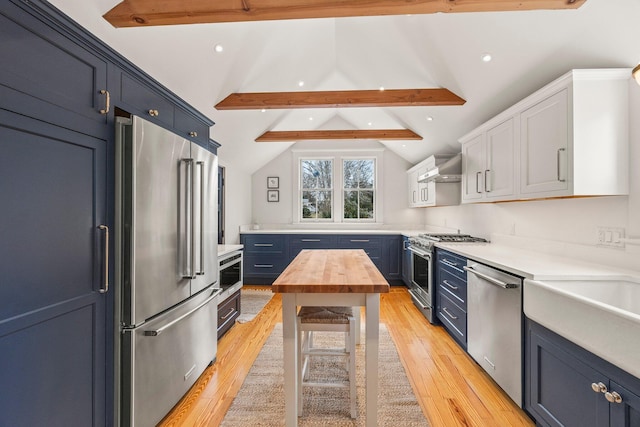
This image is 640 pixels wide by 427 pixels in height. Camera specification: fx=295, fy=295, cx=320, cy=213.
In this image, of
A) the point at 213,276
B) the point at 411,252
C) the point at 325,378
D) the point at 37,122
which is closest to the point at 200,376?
the point at 213,276

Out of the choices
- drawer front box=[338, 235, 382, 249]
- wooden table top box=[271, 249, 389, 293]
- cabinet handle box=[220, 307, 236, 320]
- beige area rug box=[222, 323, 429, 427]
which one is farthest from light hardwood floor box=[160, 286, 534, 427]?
drawer front box=[338, 235, 382, 249]

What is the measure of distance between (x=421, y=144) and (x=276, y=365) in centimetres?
389

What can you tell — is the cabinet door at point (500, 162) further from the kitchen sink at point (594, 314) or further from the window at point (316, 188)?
the window at point (316, 188)

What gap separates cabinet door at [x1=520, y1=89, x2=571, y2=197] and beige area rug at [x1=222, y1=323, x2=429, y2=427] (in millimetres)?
1712

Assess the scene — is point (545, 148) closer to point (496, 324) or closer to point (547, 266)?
point (547, 266)

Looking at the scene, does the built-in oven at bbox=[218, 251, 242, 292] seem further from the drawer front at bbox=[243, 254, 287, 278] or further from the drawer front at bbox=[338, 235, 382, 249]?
the drawer front at bbox=[338, 235, 382, 249]

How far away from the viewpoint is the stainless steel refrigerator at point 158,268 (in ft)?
5.06

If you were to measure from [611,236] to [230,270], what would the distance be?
3191mm

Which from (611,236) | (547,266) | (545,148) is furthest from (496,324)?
(545,148)

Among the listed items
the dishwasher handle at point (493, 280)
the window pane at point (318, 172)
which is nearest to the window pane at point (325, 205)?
the window pane at point (318, 172)

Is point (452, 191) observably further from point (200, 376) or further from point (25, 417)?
point (25, 417)

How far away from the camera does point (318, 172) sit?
6.07 meters

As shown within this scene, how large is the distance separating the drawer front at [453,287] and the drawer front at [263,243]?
9.34 feet

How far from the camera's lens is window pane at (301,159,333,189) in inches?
239
